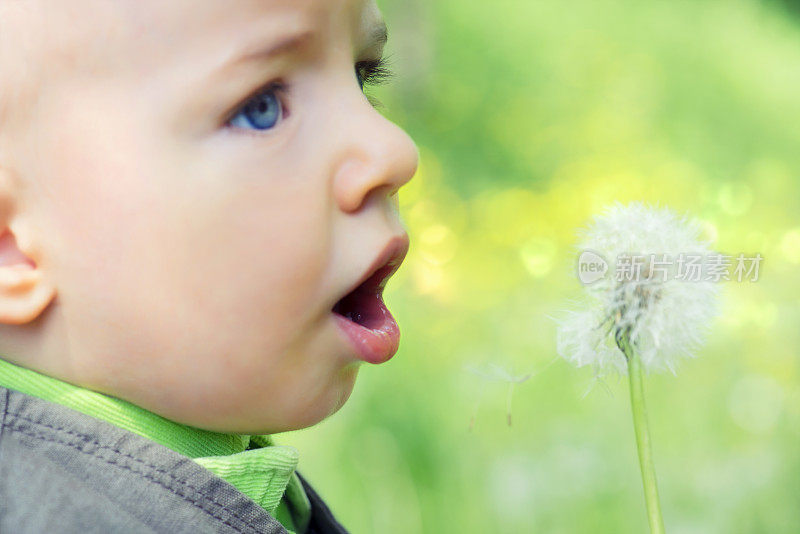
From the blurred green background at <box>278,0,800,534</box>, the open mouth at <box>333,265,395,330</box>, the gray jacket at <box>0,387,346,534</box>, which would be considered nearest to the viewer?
the gray jacket at <box>0,387,346,534</box>

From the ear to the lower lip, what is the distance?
20 cm

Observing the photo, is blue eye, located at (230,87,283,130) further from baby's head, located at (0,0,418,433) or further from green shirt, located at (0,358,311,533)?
green shirt, located at (0,358,311,533)

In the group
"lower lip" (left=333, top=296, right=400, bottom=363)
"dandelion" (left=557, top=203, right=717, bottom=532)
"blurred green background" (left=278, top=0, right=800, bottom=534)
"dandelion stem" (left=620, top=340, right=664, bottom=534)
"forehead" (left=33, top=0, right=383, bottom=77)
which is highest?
"forehead" (left=33, top=0, right=383, bottom=77)

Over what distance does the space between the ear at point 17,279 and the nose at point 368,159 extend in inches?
8.2

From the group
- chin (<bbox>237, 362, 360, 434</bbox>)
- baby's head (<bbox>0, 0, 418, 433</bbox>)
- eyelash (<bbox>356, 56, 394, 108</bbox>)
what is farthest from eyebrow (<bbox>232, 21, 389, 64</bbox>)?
chin (<bbox>237, 362, 360, 434</bbox>)

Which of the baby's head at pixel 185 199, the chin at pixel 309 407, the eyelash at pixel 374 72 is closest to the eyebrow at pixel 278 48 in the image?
the baby's head at pixel 185 199

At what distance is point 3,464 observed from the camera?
2.00 feet

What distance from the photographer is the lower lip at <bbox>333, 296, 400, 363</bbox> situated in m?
0.67

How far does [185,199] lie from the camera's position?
61 cm

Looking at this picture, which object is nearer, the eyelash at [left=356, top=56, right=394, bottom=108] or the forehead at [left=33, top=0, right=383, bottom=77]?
the forehead at [left=33, top=0, right=383, bottom=77]

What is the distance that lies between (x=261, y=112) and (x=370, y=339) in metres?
0.18

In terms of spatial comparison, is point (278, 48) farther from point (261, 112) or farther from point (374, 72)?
point (374, 72)

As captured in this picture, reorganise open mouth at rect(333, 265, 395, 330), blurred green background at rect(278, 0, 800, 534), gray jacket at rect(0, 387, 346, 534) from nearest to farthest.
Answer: gray jacket at rect(0, 387, 346, 534) < open mouth at rect(333, 265, 395, 330) < blurred green background at rect(278, 0, 800, 534)

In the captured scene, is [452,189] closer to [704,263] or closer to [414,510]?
[414,510]
